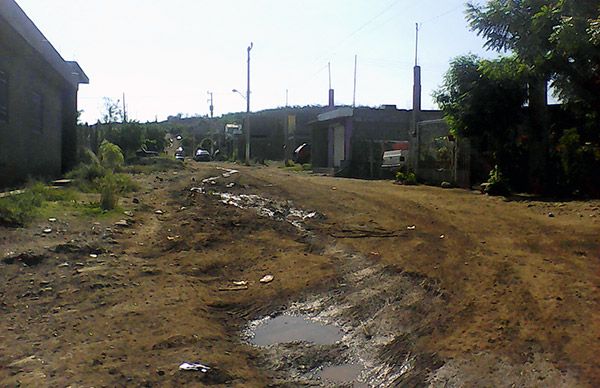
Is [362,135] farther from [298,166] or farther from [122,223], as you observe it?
[122,223]

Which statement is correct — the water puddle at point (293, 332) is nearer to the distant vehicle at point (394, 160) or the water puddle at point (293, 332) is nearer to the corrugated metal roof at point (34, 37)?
the corrugated metal roof at point (34, 37)

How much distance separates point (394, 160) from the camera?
25.5 m

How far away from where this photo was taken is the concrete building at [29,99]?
14664 millimetres

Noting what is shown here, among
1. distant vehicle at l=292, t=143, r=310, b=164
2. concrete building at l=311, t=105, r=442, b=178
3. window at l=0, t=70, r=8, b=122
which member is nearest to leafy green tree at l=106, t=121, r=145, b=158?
concrete building at l=311, t=105, r=442, b=178

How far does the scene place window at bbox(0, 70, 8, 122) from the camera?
15.0m

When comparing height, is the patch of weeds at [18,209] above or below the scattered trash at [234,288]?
above

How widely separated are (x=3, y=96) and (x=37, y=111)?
4.10 metres

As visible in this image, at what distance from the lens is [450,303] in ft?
19.9

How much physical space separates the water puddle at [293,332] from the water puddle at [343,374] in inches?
20.3

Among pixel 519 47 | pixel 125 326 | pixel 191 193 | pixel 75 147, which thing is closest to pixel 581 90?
pixel 519 47

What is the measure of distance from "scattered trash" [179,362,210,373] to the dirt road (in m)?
0.07

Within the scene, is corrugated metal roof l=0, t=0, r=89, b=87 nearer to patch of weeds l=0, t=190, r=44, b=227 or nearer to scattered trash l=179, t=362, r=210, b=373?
patch of weeds l=0, t=190, r=44, b=227

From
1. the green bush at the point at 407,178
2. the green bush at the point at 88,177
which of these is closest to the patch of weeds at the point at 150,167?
the green bush at the point at 88,177

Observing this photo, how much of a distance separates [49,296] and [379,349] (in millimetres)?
3309
